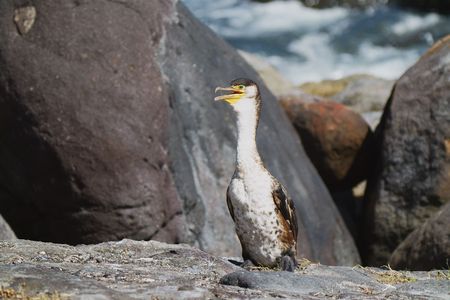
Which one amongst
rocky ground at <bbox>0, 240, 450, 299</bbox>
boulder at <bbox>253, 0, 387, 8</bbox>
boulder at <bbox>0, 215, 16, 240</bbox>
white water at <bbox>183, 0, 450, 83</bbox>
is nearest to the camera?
rocky ground at <bbox>0, 240, 450, 299</bbox>

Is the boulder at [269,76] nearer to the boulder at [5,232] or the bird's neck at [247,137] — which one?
the boulder at [5,232]

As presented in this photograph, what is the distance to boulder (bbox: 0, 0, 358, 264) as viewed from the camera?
1273 centimetres

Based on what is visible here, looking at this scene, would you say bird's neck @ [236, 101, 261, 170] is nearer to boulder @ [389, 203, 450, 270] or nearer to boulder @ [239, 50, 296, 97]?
boulder @ [389, 203, 450, 270]

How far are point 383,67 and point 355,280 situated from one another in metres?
23.9

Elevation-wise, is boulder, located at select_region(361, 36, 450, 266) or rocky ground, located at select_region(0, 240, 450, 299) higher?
rocky ground, located at select_region(0, 240, 450, 299)

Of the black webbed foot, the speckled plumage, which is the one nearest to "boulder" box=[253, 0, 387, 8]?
the speckled plumage

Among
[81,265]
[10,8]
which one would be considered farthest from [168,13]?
[81,265]

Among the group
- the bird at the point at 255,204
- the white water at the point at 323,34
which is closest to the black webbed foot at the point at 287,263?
the bird at the point at 255,204

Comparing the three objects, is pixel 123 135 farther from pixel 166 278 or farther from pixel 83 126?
pixel 166 278

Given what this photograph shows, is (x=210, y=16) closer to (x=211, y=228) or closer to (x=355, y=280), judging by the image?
(x=211, y=228)

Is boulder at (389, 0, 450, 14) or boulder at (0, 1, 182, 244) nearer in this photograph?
boulder at (0, 1, 182, 244)

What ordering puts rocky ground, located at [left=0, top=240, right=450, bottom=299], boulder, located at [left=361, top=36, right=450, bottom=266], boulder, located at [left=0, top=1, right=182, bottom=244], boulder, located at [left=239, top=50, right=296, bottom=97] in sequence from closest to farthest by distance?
rocky ground, located at [left=0, top=240, right=450, bottom=299], boulder, located at [left=0, top=1, right=182, bottom=244], boulder, located at [left=361, top=36, right=450, bottom=266], boulder, located at [left=239, top=50, right=296, bottom=97]

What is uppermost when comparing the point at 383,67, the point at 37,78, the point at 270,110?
the point at 37,78

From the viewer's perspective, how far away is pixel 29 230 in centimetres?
1326
